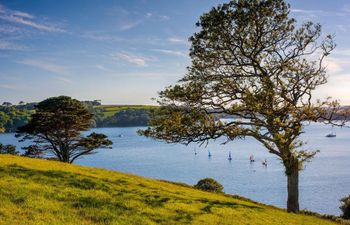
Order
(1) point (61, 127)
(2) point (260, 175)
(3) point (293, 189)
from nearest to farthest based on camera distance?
(3) point (293, 189) → (1) point (61, 127) → (2) point (260, 175)

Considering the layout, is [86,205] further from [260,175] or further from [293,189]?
[260,175]

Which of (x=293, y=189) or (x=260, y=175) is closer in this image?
(x=293, y=189)

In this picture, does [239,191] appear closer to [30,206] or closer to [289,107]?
[289,107]

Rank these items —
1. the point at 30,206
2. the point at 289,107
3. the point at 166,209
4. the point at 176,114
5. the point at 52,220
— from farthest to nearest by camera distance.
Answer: the point at 176,114 → the point at 289,107 → the point at 166,209 → the point at 30,206 → the point at 52,220

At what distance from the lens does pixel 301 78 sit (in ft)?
90.2

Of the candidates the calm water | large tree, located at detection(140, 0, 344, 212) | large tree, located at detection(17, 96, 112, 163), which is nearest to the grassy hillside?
large tree, located at detection(140, 0, 344, 212)

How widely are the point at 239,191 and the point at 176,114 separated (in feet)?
204

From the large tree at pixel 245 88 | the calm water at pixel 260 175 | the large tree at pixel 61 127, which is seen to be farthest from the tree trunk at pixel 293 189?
the calm water at pixel 260 175

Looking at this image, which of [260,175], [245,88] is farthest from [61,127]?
[260,175]

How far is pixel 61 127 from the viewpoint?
5647 cm

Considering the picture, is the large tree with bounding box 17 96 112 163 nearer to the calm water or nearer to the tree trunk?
the tree trunk

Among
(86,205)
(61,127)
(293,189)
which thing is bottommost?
(293,189)

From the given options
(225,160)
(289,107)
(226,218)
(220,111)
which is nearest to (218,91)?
(220,111)

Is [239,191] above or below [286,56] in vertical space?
below
